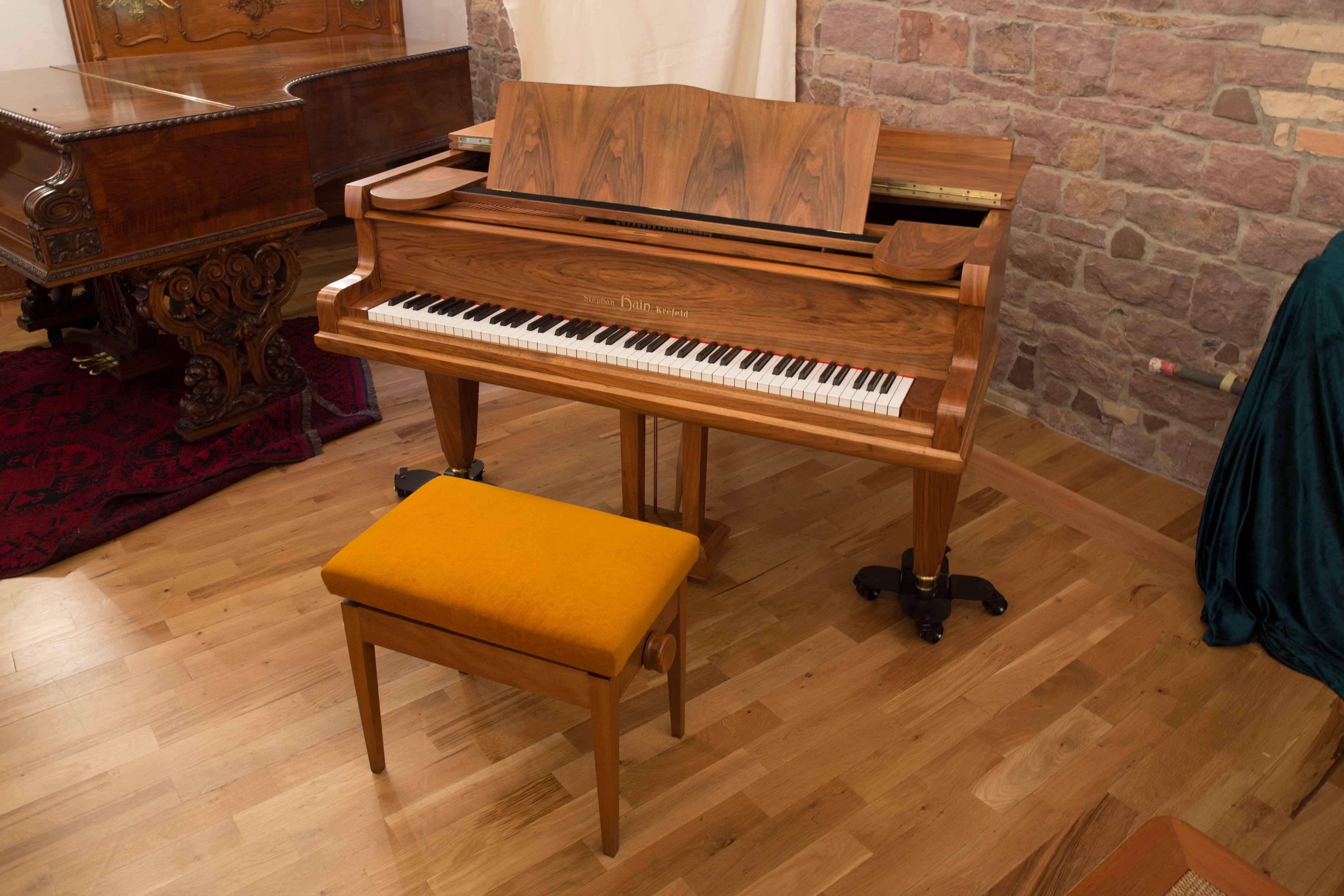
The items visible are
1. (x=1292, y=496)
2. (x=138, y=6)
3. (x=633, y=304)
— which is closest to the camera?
(x=633, y=304)

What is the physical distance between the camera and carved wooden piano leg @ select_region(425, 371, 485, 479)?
267cm

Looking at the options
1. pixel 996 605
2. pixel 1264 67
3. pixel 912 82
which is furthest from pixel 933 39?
pixel 996 605

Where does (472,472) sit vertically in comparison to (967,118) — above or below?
below

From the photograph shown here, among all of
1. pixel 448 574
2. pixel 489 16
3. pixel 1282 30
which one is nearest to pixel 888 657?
pixel 448 574

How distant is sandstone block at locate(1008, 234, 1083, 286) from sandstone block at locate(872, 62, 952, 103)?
21.9 inches

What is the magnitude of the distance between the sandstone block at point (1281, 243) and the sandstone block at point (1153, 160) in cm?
22

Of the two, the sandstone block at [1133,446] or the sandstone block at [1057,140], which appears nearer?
the sandstone block at [1057,140]

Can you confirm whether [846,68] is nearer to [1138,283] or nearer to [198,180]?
[1138,283]

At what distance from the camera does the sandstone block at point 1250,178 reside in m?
2.61

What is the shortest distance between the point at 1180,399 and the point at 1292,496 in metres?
0.71

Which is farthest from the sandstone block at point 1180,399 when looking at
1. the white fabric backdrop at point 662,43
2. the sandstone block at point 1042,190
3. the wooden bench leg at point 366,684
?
the wooden bench leg at point 366,684

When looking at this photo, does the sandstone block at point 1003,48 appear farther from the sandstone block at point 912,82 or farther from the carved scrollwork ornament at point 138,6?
the carved scrollwork ornament at point 138,6

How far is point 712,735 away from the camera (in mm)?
2125

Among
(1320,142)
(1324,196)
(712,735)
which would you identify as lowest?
(712,735)
